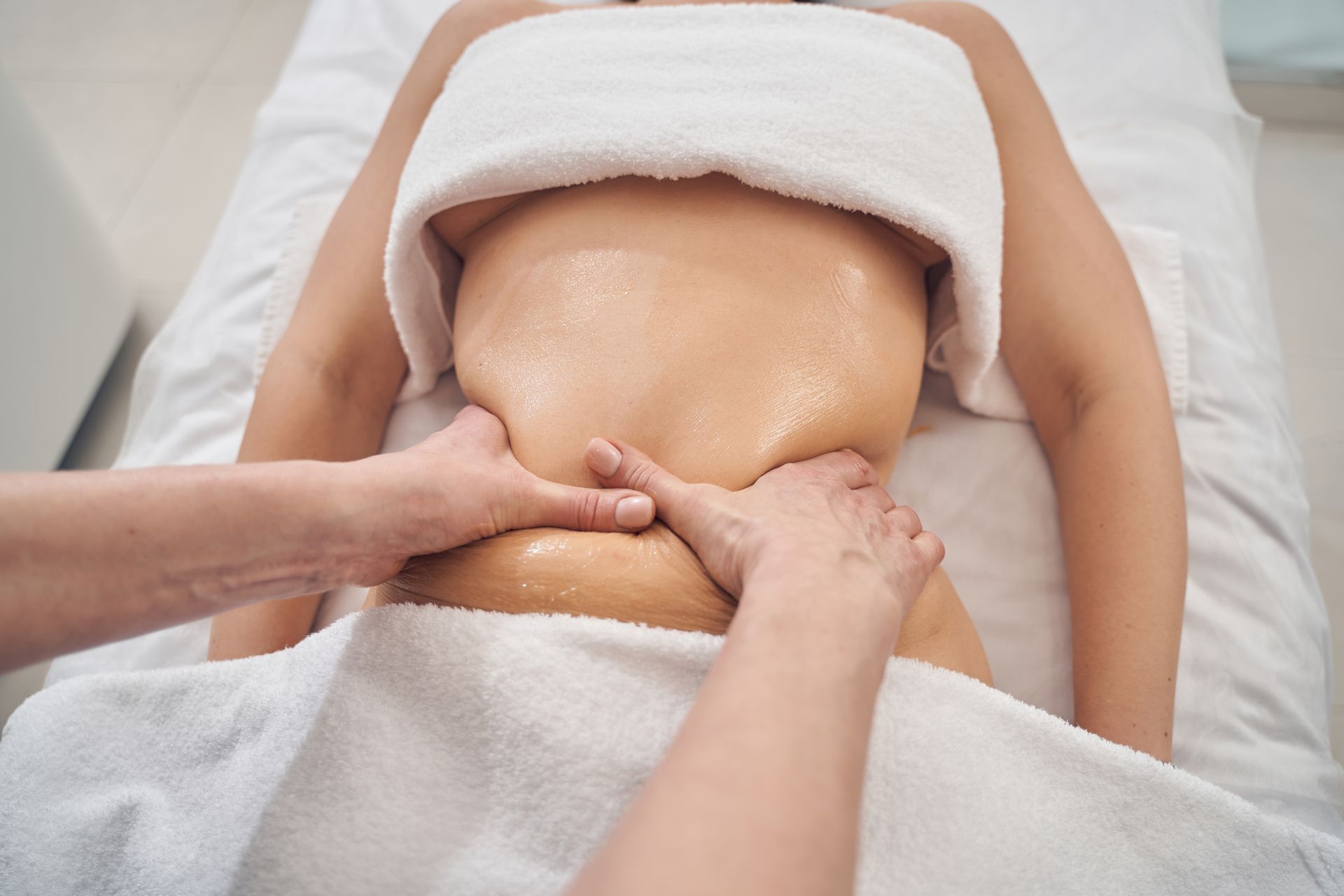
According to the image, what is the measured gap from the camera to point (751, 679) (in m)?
0.49

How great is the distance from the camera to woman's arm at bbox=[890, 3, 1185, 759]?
856 mm

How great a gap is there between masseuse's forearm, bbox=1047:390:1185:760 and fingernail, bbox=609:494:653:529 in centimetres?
51

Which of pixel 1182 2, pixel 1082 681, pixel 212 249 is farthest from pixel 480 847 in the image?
pixel 1182 2

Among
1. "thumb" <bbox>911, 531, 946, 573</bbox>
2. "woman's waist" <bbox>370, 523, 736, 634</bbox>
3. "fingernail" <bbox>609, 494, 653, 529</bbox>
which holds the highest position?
"fingernail" <bbox>609, 494, 653, 529</bbox>

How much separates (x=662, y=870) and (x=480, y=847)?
247 mm

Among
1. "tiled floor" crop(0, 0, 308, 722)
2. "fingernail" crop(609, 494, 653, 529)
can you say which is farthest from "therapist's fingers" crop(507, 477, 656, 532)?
"tiled floor" crop(0, 0, 308, 722)

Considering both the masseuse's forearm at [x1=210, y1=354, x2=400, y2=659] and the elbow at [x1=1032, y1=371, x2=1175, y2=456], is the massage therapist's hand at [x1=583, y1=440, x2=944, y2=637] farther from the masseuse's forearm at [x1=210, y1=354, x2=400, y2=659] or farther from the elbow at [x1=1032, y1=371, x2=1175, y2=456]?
the masseuse's forearm at [x1=210, y1=354, x2=400, y2=659]

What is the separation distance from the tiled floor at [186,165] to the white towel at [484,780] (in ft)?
2.61

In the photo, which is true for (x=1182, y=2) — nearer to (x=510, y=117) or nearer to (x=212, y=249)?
(x=510, y=117)

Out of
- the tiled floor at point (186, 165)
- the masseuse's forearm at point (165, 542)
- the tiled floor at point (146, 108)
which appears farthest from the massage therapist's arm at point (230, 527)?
the tiled floor at point (146, 108)

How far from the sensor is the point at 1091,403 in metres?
0.96

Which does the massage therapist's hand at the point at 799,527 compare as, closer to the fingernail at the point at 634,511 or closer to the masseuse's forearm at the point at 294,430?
the fingernail at the point at 634,511

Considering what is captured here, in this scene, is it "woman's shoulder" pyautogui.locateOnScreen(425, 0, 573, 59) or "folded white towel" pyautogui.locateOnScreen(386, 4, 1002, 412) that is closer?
"folded white towel" pyautogui.locateOnScreen(386, 4, 1002, 412)

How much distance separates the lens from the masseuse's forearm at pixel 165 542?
1.78ft
